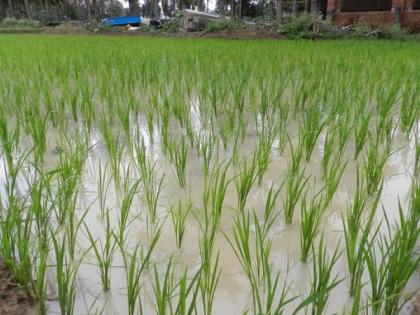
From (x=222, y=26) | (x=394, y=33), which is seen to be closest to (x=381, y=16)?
(x=394, y=33)

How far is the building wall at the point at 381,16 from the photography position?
10.9m

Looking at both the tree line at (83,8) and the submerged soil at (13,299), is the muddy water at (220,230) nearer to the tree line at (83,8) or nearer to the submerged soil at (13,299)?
the submerged soil at (13,299)

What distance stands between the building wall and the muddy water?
10686 millimetres

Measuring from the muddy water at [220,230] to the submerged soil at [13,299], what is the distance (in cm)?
5

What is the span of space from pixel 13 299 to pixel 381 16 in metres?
12.6

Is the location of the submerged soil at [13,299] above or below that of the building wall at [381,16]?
below

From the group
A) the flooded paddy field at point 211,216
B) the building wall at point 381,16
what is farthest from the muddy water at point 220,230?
the building wall at point 381,16

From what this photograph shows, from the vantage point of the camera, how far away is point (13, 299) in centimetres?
90

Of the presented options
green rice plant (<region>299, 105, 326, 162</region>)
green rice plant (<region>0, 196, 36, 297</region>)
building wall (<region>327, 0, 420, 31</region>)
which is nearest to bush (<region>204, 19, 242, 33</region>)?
building wall (<region>327, 0, 420, 31</region>)

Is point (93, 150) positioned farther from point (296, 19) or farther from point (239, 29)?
point (239, 29)

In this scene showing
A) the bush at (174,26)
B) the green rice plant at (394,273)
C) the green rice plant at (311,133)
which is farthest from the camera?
the bush at (174,26)

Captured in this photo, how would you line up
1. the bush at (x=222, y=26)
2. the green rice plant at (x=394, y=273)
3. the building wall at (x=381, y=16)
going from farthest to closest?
the bush at (x=222, y=26), the building wall at (x=381, y=16), the green rice plant at (x=394, y=273)

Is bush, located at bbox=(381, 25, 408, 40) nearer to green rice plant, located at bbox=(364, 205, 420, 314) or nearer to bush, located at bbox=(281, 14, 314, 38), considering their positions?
bush, located at bbox=(281, 14, 314, 38)

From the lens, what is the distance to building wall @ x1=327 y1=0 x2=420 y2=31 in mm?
10875
